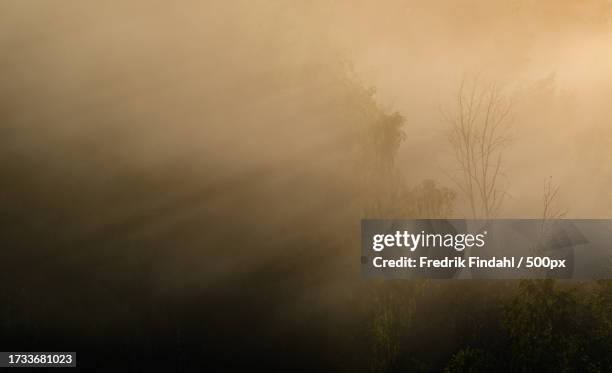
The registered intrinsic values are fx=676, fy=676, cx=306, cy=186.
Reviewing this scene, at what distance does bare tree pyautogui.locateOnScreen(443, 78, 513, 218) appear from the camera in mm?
7688

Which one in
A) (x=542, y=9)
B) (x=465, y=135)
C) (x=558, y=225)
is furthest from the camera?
(x=542, y=9)

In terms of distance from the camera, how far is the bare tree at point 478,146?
25.2 feet

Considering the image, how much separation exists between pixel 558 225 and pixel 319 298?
8.75 feet

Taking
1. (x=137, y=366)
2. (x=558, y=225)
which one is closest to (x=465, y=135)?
(x=558, y=225)

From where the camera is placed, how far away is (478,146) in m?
7.77

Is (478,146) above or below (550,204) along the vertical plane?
above

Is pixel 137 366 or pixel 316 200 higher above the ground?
pixel 316 200

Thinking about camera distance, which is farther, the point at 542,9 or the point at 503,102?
the point at 542,9

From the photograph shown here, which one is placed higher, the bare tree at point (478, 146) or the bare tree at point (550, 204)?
the bare tree at point (478, 146)

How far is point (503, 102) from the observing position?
809cm

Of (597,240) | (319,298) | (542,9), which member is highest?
(542,9)

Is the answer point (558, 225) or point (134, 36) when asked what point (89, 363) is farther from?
point (558, 225)

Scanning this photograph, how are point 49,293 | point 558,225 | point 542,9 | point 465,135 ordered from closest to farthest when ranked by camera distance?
point 49,293 → point 558,225 → point 465,135 → point 542,9

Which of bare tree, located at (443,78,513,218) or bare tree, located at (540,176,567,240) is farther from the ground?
bare tree, located at (443,78,513,218)
